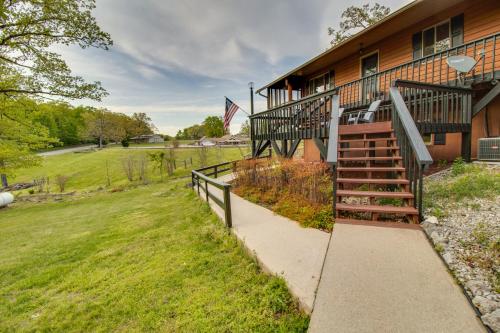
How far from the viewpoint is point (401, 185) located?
3.79 metres

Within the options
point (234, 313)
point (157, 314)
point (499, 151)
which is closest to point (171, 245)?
point (157, 314)

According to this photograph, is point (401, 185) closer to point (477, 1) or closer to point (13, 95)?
point (477, 1)

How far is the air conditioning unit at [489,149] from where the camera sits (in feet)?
16.9

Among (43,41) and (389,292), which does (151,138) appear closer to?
(43,41)

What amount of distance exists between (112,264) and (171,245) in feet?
3.19

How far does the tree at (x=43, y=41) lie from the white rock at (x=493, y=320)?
13887mm

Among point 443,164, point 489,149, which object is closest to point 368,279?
point 489,149

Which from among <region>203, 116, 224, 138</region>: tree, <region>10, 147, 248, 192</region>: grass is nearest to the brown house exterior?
<region>10, 147, 248, 192</region>: grass

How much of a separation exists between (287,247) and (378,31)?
29.8 feet

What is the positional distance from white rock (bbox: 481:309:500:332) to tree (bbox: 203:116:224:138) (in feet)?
261

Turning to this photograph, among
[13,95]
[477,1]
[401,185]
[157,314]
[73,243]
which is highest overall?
[477,1]

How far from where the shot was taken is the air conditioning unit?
5.15m

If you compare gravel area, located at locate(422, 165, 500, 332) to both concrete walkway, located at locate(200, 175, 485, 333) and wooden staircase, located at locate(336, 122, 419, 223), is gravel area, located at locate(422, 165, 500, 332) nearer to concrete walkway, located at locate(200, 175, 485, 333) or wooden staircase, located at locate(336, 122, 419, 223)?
concrete walkway, located at locate(200, 175, 485, 333)

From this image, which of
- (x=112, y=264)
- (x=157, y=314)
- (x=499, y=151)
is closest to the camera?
(x=157, y=314)
